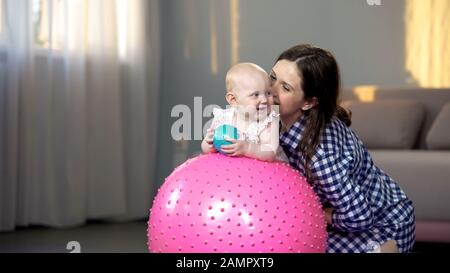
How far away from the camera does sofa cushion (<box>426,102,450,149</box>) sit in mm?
3365

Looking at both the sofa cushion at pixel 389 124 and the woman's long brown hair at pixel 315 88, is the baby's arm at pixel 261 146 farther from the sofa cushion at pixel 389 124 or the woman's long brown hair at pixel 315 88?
the sofa cushion at pixel 389 124

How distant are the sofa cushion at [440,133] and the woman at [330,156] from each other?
1.61 meters

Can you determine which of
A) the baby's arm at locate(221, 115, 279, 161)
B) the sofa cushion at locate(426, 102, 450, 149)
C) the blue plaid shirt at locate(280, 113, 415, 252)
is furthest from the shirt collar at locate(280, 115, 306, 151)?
the sofa cushion at locate(426, 102, 450, 149)

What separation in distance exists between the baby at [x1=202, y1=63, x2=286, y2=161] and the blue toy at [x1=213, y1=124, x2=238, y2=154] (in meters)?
0.03

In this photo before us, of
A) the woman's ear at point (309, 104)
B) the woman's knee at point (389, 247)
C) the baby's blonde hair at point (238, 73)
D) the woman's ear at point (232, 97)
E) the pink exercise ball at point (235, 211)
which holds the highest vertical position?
the baby's blonde hair at point (238, 73)

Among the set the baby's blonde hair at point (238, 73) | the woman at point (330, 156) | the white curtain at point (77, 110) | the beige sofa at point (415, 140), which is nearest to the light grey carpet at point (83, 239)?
the white curtain at point (77, 110)

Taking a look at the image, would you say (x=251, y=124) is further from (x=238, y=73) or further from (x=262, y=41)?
(x=262, y=41)

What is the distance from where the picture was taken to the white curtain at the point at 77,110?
340cm

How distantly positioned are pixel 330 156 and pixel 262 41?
9.30ft

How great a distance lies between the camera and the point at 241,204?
1427 mm

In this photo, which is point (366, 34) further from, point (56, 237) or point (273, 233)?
point (273, 233)

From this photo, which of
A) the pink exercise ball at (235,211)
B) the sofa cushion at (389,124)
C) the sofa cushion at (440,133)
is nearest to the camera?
the pink exercise ball at (235,211)
